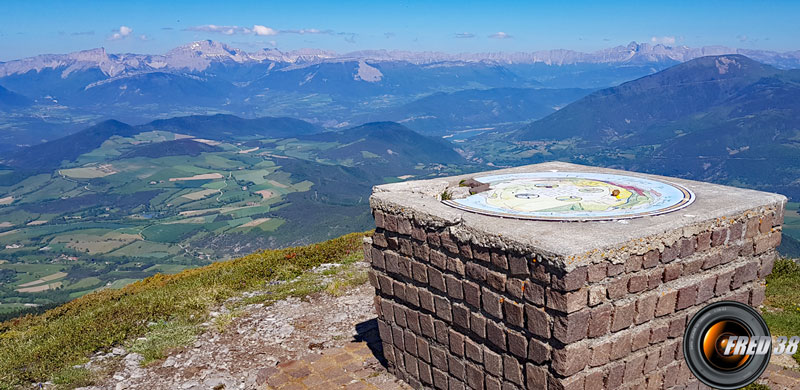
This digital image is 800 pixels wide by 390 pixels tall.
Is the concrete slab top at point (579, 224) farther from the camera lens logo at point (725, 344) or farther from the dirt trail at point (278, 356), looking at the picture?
the dirt trail at point (278, 356)

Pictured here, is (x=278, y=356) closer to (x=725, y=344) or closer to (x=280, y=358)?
(x=280, y=358)

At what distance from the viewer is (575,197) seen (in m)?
7.25

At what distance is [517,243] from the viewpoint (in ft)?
17.8

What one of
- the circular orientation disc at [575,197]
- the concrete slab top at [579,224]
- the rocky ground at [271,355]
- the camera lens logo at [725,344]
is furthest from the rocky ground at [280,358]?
the circular orientation disc at [575,197]

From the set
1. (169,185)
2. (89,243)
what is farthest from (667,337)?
(169,185)

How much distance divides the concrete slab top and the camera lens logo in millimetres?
1068

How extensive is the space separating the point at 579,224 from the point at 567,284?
3.62 feet

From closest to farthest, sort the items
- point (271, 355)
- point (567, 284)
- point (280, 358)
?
point (567, 284)
point (280, 358)
point (271, 355)

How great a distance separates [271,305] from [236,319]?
0.94 m

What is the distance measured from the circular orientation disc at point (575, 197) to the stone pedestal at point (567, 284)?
23 cm

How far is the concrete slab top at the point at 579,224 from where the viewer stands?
5234mm

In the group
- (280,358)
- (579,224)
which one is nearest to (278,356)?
(280,358)

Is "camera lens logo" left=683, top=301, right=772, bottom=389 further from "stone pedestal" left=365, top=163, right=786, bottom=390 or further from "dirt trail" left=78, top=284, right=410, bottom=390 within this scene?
"dirt trail" left=78, top=284, right=410, bottom=390

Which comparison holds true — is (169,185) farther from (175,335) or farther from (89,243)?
(175,335)
